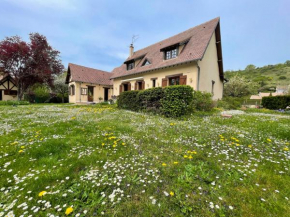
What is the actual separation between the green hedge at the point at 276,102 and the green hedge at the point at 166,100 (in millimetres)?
13272

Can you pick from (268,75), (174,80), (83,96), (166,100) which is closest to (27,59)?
(83,96)

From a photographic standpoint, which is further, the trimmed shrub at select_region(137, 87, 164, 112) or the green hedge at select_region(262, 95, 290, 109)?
the green hedge at select_region(262, 95, 290, 109)

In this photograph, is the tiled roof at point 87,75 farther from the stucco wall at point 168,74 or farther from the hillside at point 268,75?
the hillside at point 268,75

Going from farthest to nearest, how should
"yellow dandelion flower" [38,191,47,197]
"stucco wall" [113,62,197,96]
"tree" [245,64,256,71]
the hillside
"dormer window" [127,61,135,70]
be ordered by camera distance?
1. "tree" [245,64,256,71]
2. the hillside
3. "dormer window" [127,61,135,70]
4. "stucco wall" [113,62,197,96]
5. "yellow dandelion flower" [38,191,47,197]

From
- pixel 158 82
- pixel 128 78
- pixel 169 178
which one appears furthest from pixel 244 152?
pixel 128 78

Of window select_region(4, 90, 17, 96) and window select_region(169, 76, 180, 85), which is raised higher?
window select_region(169, 76, 180, 85)

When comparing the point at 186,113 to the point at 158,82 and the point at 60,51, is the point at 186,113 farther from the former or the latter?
the point at 60,51

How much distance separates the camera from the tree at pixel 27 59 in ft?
52.9

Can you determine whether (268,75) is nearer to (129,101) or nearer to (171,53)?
(171,53)

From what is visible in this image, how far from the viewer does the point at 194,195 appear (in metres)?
1.76

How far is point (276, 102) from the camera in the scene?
14188 mm

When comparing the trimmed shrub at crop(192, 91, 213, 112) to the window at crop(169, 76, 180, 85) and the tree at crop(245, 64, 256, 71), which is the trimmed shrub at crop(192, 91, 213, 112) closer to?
the window at crop(169, 76, 180, 85)

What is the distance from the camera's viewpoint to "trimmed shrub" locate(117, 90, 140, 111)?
32.9 ft

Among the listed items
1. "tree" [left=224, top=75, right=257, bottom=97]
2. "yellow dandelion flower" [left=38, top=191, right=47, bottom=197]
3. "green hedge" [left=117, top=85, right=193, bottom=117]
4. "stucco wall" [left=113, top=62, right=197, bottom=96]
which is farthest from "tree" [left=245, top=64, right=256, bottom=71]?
"yellow dandelion flower" [left=38, top=191, right=47, bottom=197]
